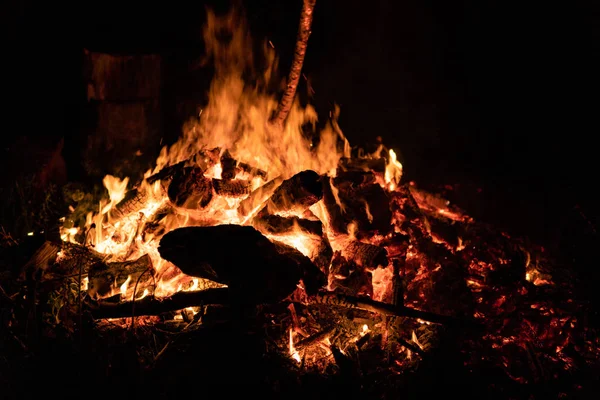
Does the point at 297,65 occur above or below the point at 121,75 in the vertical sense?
above

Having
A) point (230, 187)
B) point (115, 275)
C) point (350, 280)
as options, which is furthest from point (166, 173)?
point (350, 280)

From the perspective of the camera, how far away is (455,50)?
6902 millimetres

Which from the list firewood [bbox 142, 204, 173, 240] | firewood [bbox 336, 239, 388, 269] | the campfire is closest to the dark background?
the campfire

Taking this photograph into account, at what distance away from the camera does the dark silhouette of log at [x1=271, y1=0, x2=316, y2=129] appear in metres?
3.87

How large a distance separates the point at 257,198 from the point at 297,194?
0.47 meters

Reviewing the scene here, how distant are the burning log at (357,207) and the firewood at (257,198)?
43 centimetres

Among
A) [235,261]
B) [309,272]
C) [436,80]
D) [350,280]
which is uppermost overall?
[436,80]

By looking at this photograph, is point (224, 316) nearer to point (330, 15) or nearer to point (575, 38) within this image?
point (330, 15)

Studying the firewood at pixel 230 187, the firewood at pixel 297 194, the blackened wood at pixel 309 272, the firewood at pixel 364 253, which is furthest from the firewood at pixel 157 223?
the firewood at pixel 364 253

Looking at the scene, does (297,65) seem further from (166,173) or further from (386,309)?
(386,309)

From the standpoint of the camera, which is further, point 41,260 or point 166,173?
point 166,173

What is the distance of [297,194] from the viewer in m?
3.54

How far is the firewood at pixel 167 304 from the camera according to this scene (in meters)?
3.05

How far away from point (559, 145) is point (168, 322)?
5.63m
